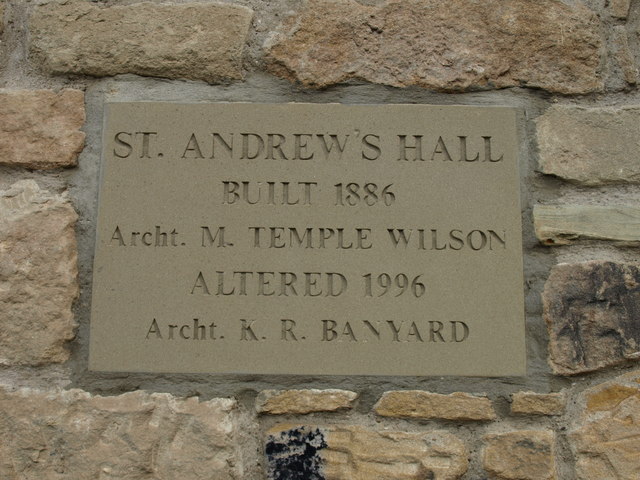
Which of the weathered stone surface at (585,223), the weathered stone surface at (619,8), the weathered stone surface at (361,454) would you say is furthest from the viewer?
the weathered stone surface at (619,8)

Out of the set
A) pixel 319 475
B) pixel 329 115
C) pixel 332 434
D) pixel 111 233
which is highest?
pixel 329 115

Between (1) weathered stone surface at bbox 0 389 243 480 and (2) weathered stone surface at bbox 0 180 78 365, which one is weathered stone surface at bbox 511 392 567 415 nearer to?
(1) weathered stone surface at bbox 0 389 243 480

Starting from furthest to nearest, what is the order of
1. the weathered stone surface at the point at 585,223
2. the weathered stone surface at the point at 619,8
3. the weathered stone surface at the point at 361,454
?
the weathered stone surface at the point at 619,8 < the weathered stone surface at the point at 585,223 < the weathered stone surface at the point at 361,454

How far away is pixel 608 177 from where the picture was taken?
1877 millimetres

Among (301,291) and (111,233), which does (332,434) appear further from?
(111,233)

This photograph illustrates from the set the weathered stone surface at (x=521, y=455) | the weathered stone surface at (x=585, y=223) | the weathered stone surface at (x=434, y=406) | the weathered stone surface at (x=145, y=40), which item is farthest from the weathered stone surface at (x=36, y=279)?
the weathered stone surface at (x=585, y=223)

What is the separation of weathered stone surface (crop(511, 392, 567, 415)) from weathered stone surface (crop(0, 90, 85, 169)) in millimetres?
1486

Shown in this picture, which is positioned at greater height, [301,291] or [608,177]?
[608,177]

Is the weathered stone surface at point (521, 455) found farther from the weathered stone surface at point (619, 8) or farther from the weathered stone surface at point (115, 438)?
the weathered stone surface at point (619, 8)

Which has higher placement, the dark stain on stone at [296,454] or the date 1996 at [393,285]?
the date 1996 at [393,285]

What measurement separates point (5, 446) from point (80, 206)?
2.33ft

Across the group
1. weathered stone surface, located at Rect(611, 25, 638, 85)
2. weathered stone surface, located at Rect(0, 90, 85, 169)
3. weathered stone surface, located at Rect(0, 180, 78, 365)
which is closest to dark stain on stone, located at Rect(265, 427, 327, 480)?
weathered stone surface, located at Rect(0, 180, 78, 365)

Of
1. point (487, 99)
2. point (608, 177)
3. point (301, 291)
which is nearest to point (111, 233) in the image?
point (301, 291)

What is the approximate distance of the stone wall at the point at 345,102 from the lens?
1.75m
